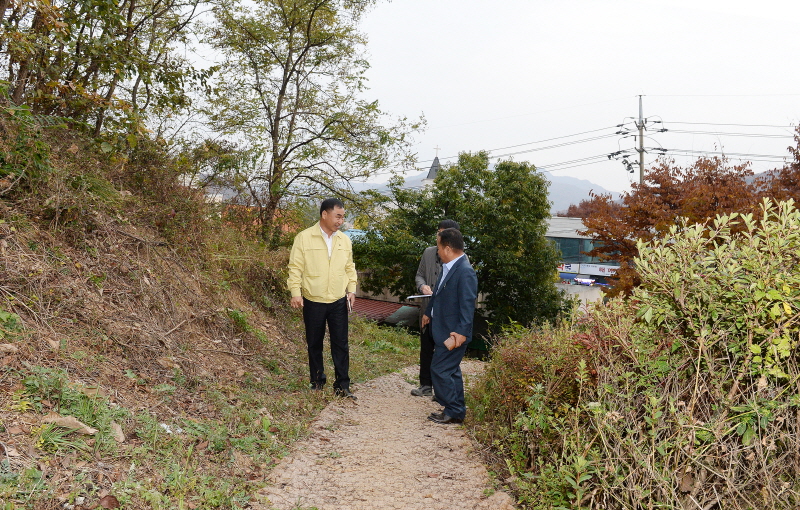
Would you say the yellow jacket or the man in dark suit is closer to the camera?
the man in dark suit

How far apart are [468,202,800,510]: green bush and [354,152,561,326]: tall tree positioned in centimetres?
1863

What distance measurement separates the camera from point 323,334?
6109 millimetres

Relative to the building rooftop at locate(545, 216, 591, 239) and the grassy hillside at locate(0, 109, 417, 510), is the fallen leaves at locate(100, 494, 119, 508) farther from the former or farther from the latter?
the building rooftop at locate(545, 216, 591, 239)

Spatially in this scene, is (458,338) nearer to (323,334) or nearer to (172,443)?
(323,334)

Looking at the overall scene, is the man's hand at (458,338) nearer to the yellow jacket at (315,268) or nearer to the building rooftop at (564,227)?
the yellow jacket at (315,268)

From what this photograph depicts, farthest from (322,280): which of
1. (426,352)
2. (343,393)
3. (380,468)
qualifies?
(380,468)

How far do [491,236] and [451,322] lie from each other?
704 inches

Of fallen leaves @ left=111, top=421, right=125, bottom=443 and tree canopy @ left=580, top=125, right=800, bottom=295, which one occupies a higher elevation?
tree canopy @ left=580, top=125, right=800, bottom=295

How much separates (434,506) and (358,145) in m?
11.3

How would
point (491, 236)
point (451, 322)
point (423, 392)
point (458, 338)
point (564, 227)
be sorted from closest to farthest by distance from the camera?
point (458, 338), point (451, 322), point (423, 392), point (491, 236), point (564, 227)

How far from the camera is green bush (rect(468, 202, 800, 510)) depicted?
3135mm

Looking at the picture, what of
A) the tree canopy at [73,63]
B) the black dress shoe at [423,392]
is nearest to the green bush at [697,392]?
the black dress shoe at [423,392]

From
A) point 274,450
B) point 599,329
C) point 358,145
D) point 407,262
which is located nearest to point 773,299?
point 599,329

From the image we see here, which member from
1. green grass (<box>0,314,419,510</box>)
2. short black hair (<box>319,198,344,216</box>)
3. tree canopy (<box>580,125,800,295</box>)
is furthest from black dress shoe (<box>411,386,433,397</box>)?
tree canopy (<box>580,125,800,295</box>)
